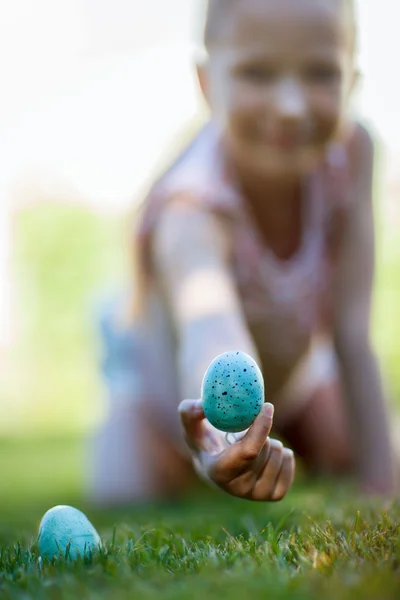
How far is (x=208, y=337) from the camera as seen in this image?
1.84 meters

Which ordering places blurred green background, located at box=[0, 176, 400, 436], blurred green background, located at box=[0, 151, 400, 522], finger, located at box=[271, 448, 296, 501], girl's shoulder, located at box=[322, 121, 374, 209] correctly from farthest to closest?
1. blurred green background, located at box=[0, 176, 400, 436]
2. blurred green background, located at box=[0, 151, 400, 522]
3. girl's shoulder, located at box=[322, 121, 374, 209]
4. finger, located at box=[271, 448, 296, 501]

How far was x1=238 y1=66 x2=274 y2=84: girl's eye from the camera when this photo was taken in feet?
6.81

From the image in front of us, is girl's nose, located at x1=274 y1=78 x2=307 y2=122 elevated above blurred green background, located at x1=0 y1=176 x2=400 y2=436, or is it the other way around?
girl's nose, located at x1=274 y1=78 x2=307 y2=122

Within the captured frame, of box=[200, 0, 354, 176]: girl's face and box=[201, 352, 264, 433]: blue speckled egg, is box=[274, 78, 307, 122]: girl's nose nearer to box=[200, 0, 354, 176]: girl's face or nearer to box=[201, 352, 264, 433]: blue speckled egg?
box=[200, 0, 354, 176]: girl's face

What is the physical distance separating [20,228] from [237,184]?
11.4 m

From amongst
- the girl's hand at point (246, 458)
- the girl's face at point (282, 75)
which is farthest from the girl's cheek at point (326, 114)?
the girl's hand at point (246, 458)

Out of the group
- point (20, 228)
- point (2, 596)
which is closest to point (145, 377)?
point (2, 596)

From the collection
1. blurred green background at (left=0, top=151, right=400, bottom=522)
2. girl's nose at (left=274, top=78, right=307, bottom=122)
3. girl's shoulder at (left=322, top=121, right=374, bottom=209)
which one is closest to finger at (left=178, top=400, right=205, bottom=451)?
girl's nose at (left=274, top=78, right=307, bottom=122)

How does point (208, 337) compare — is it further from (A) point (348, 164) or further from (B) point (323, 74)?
(A) point (348, 164)

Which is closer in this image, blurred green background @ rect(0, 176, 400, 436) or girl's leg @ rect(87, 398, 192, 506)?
girl's leg @ rect(87, 398, 192, 506)

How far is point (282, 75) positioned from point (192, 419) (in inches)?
41.8

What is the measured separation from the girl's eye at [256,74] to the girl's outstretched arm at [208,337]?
0.38m

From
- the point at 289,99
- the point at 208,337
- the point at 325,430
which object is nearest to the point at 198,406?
the point at 208,337

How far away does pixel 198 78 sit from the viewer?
93.0 inches
